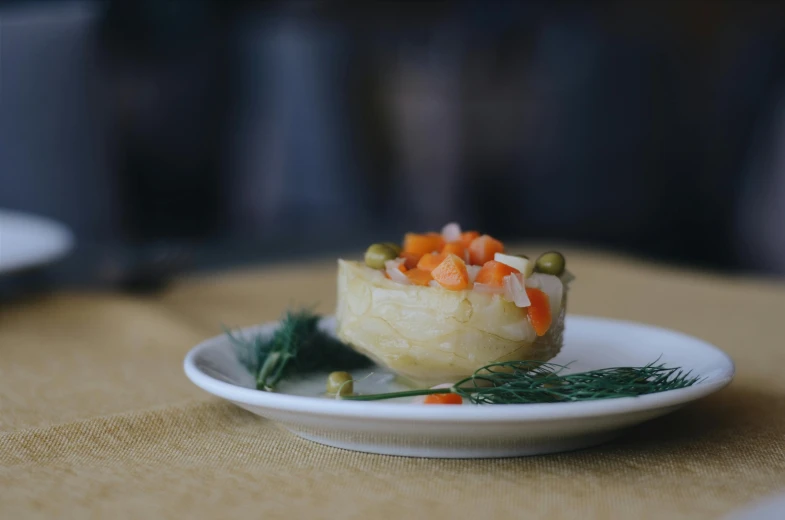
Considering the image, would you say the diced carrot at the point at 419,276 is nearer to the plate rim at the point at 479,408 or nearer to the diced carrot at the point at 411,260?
the diced carrot at the point at 411,260

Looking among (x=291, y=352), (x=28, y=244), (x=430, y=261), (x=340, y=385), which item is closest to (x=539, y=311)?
(x=430, y=261)

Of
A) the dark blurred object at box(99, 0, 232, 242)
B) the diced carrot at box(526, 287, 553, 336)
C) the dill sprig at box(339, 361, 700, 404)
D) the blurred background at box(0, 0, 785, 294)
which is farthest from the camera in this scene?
the dark blurred object at box(99, 0, 232, 242)

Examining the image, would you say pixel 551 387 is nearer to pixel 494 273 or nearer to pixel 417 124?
pixel 494 273

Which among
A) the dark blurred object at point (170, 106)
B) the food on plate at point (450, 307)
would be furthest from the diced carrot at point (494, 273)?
the dark blurred object at point (170, 106)

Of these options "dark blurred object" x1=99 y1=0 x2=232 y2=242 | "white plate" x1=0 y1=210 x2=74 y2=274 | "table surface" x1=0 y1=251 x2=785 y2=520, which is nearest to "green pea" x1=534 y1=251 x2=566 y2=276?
"table surface" x1=0 y1=251 x2=785 y2=520

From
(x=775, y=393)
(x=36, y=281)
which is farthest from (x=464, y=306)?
(x=36, y=281)

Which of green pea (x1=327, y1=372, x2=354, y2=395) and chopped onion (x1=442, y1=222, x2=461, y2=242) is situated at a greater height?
chopped onion (x1=442, y1=222, x2=461, y2=242)

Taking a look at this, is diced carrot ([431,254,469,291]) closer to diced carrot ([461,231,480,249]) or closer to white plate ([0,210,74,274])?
diced carrot ([461,231,480,249])

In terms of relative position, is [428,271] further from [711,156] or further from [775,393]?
[711,156]

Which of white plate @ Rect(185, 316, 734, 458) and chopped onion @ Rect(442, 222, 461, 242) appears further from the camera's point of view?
chopped onion @ Rect(442, 222, 461, 242)
